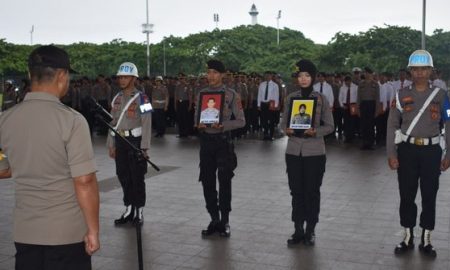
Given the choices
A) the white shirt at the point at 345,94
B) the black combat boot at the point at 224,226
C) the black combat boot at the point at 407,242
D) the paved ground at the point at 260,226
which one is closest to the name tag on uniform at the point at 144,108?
the paved ground at the point at 260,226

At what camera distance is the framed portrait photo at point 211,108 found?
19.5 ft

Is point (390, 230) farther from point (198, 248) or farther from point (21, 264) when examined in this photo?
point (21, 264)

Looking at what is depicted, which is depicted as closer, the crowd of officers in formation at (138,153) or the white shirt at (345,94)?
the crowd of officers in formation at (138,153)

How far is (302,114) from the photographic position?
18.5 ft

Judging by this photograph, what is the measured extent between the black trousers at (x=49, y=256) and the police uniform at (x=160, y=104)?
13944 mm

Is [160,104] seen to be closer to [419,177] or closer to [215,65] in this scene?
[215,65]

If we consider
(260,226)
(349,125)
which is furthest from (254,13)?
(260,226)

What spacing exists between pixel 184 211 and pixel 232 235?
1.30 m

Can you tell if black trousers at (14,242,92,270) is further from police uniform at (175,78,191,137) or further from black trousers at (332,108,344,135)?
police uniform at (175,78,191,137)

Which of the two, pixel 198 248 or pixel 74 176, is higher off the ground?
pixel 74 176

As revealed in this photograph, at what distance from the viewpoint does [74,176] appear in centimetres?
286

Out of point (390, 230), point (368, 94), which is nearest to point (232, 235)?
point (390, 230)

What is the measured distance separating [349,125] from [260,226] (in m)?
9.15

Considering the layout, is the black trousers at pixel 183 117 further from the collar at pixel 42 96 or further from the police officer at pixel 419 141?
the collar at pixel 42 96
